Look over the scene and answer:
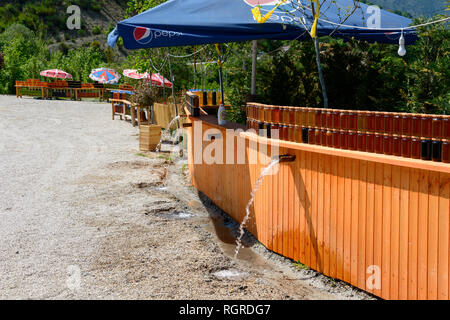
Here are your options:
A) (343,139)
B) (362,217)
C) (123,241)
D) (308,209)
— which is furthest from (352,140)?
(123,241)

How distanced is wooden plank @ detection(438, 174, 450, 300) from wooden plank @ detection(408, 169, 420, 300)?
212 millimetres

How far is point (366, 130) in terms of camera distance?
4480mm

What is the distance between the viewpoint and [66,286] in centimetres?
498

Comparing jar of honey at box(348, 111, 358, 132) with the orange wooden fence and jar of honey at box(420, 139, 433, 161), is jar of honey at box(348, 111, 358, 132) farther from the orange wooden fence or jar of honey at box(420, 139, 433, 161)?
jar of honey at box(420, 139, 433, 161)

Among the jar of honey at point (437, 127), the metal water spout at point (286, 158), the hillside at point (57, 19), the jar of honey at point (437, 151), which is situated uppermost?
the hillside at point (57, 19)

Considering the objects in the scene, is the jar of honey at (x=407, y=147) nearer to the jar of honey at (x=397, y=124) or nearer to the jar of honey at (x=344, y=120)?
the jar of honey at (x=397, y=124)

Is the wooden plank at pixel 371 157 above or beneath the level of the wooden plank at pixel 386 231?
above

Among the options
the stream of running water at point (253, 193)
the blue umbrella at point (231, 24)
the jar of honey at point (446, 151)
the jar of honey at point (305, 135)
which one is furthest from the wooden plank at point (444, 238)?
the blue umbrella at point (231, 24)

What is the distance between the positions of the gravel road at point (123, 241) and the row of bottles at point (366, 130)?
1376mm

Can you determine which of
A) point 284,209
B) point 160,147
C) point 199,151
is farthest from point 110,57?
point 284,209

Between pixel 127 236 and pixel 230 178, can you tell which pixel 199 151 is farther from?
pixel 127 236

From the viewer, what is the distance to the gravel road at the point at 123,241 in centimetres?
495

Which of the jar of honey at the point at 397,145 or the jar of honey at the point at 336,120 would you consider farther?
the jar of honey at the point at 336,120

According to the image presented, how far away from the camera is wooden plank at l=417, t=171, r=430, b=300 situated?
13.3 feet
